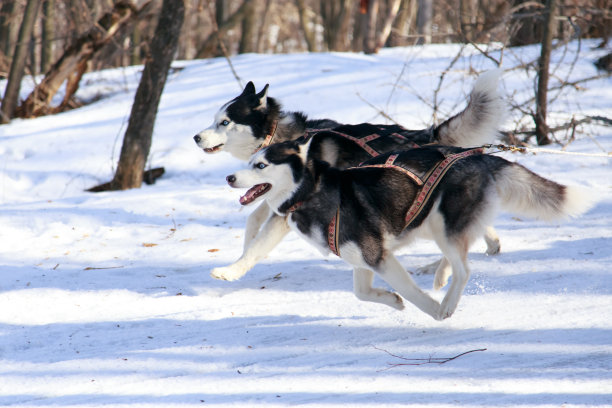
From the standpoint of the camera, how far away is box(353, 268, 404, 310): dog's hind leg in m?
3.73

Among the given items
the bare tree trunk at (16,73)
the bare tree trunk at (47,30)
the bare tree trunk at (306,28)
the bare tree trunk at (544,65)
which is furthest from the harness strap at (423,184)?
the bare tree trunk at (306,28)

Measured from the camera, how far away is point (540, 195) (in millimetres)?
3703

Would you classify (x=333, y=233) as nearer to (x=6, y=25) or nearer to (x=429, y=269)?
(x=429, y=269)

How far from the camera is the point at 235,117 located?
15.8 feet

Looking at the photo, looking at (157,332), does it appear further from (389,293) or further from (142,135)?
(142,135)

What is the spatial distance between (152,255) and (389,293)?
2473mm

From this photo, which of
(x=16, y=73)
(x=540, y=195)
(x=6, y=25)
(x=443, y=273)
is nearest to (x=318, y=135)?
(x=443, y=273)

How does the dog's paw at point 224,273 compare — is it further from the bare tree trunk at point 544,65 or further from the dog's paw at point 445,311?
the bare tree trunk at point 544,65

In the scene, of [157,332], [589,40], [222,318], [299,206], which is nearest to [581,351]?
[299,206]

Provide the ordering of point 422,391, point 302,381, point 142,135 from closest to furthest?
point 422,391
point 302,381
point 142,135

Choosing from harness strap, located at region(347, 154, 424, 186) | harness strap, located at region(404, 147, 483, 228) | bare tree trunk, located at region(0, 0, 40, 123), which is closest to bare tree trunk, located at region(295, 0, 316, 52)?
bare tree trunk, located at region(0, 0, 40, 123)

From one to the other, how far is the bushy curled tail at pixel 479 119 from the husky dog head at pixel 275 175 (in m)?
1.43

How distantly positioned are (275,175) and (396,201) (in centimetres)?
74

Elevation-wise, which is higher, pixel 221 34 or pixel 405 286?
pixel 405 286
